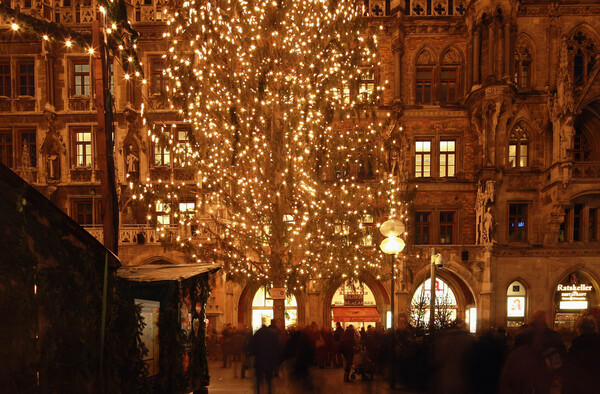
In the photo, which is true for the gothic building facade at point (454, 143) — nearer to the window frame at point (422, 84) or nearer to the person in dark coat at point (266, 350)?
the window frame at point (422, 84)

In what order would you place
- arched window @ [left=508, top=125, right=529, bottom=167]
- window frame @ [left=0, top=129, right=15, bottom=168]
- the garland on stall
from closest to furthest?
the garland on stall, arched window @ [left=508, top=125, right=529, bottom=167], window frame @ [left=0, top=129, right=15, bottom=168]

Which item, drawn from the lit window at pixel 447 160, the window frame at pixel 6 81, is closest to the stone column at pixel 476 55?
the lit window at pixel 447 160

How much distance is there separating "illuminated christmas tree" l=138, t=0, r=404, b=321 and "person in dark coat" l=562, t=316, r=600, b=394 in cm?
598

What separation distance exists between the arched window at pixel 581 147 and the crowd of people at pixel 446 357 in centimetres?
1405

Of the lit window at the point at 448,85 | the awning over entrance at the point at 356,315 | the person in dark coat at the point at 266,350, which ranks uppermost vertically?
the lit window at the point at 448,85

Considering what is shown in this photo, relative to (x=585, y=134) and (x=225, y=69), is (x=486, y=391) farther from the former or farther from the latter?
(x=585, y=134)

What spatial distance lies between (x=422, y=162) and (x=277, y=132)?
36.8ft

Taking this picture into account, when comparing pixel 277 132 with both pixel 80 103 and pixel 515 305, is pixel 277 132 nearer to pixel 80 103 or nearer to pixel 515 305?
pixel 80 103

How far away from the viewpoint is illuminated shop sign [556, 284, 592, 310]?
66.6 ft

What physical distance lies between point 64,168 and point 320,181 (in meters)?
15.1

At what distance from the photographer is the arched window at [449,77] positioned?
2119 cm

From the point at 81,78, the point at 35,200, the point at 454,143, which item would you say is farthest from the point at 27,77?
the point at 35,200

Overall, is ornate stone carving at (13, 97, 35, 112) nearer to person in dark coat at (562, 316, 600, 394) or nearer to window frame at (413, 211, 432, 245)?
window frame at (413, 211, 432, 245)

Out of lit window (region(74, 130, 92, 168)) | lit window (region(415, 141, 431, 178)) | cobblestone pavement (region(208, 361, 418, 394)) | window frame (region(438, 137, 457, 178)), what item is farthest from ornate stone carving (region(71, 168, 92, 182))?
window frame (region(438, 137, 457, 178))
